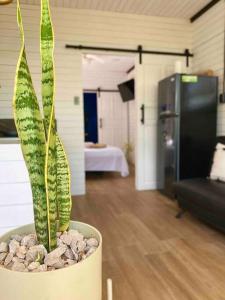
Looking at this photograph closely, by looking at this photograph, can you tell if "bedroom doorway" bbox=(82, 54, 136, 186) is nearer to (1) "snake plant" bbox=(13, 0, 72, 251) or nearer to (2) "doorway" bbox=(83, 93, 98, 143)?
(2) "doorway" bbox=(83, 93, 98, 143)

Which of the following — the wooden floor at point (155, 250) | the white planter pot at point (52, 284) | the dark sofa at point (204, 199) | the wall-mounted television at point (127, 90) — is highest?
the wall-mounted television at point (127, 90)

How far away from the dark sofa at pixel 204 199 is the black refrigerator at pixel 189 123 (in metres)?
0.57

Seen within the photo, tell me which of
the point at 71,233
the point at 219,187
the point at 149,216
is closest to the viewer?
the point at 71,233

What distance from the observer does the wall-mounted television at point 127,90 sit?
5.89 metres

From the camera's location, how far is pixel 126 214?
2.83 m

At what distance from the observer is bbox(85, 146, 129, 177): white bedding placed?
184 inches

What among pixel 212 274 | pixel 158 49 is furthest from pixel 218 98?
pixel 212 274

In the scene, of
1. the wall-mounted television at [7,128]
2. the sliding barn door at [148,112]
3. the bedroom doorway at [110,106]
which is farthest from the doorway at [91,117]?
the wall-mounted television at [7,128]

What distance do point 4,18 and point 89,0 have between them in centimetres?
115

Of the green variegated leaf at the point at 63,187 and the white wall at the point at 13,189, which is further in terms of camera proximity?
the white wall at the point at 13,189

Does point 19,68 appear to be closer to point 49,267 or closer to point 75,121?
point 49,267

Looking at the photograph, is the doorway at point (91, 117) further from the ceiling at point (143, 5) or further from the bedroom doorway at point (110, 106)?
the ceiling at point (143, 5)

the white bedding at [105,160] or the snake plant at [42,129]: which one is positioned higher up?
the snake plant at [42,129]

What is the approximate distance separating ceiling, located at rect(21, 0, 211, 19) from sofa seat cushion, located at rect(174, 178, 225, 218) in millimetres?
2377
